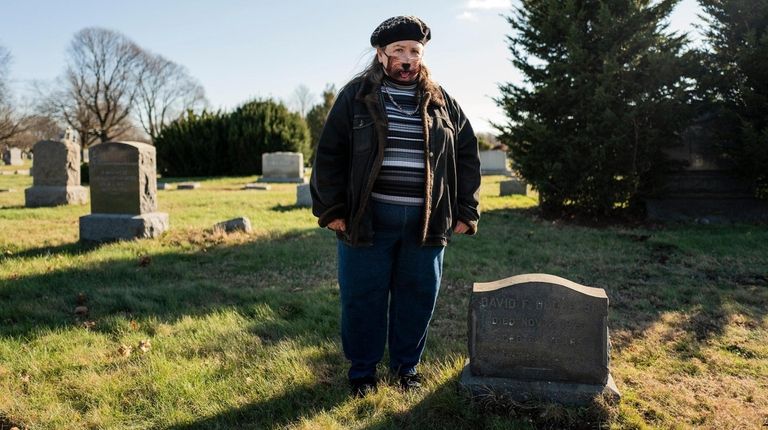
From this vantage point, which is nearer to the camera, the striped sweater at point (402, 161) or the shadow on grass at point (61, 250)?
the striped sweater at point (402, 161)

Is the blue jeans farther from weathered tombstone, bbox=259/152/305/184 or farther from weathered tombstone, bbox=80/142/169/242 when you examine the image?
weathered tombstone, bbox=259/152/305/184

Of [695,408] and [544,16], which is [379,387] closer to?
[695,408]

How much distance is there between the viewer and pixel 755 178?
9391mm

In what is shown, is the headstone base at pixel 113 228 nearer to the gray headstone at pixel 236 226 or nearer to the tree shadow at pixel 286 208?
the gray headstone at pixel 236 226

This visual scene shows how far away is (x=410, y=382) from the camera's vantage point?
315cm

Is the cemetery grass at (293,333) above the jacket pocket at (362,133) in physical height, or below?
below

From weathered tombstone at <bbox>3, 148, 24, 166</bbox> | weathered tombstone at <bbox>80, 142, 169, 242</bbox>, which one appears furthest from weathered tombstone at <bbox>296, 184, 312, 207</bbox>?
weathered tombstone at <bbox>3, 148, 24, 166</bbox>

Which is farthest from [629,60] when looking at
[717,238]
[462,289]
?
[462,289]

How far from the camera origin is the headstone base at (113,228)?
771 cm

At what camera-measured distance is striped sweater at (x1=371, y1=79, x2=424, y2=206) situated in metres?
2.84

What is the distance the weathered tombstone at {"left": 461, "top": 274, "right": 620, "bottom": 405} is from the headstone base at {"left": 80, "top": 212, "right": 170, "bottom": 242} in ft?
20.6

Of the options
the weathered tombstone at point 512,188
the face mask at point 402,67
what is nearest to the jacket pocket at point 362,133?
the face mask at point 402,67

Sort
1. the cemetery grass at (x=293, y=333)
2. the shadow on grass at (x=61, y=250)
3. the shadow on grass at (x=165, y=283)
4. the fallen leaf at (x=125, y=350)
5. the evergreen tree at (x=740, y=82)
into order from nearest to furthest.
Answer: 1. the cemetery grass at (x=293, y=333)
2. the fallen leaf at (x=125, y=350)
3. the shadow on grass at (x=165, y=283)
4. the shadow on grass at (x=61, y=250)
5. the evergreen tree at (x=740, y=82)

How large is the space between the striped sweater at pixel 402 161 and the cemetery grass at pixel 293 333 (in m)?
1.11
